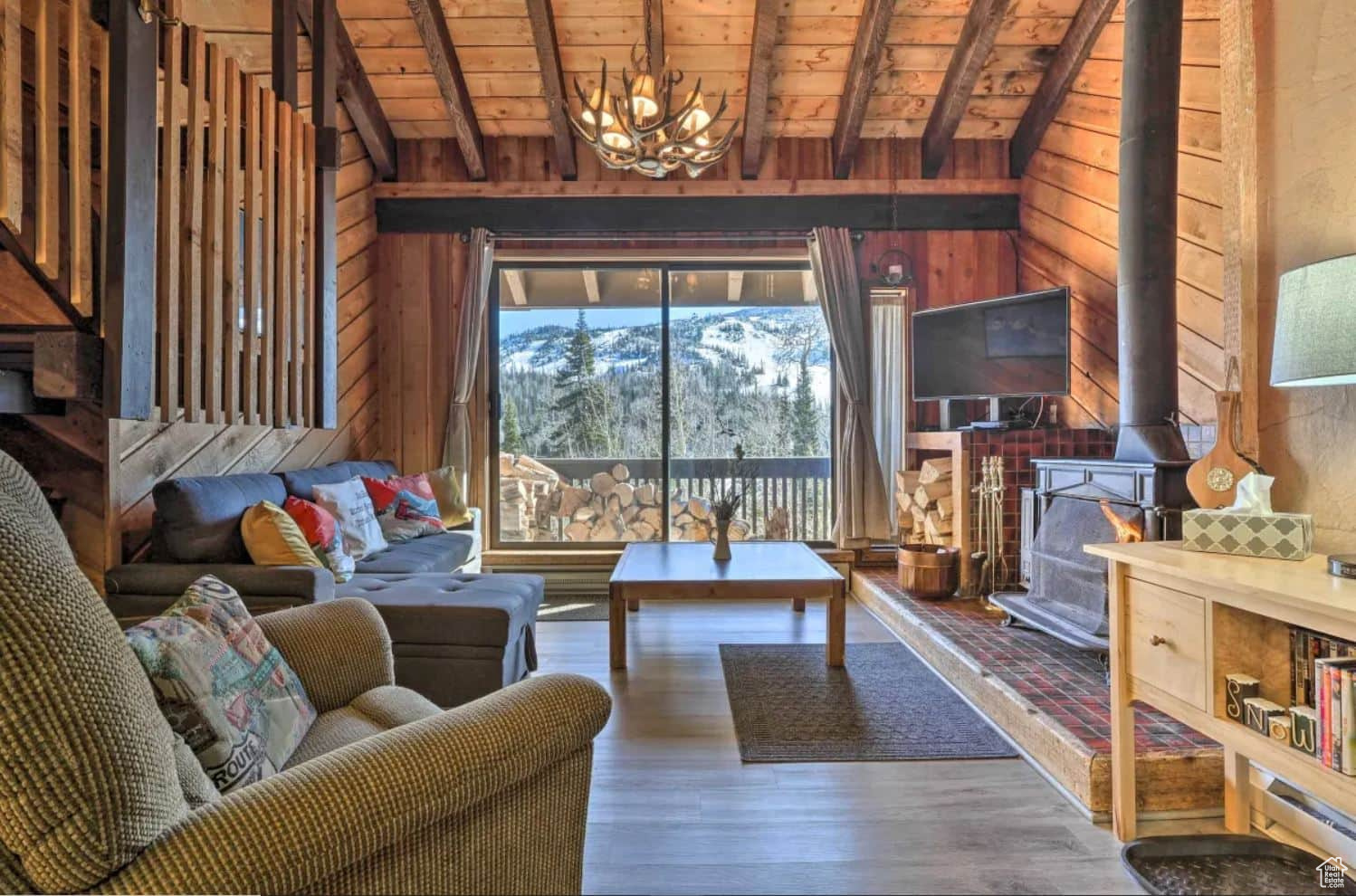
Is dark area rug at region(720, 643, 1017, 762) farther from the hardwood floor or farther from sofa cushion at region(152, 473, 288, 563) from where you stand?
sofa cushion at region(152, 473, 288, 563)

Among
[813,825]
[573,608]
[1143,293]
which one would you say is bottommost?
[813,825]

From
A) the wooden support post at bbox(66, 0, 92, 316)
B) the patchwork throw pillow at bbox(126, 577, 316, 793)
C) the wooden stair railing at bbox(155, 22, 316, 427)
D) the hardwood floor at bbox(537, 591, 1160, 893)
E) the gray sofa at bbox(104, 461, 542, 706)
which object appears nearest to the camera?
the patchwork throw pillow at bbox(126, 577, 316, 793)

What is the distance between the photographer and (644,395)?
5.29 metres

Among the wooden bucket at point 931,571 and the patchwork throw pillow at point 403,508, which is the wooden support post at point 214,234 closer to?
the patchwork throw pillow at point 403,508

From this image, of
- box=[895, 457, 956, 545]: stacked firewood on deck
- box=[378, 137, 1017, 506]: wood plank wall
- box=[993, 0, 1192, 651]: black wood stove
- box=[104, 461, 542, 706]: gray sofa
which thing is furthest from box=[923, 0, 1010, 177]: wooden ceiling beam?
box=[104, 461, 542, 706]: gray sofa

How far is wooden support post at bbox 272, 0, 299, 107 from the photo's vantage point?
11.4ft

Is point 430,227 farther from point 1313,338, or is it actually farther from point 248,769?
point 1313,338

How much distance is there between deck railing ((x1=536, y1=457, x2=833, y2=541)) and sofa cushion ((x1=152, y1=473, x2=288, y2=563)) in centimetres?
261

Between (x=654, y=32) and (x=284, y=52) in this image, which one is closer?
(x=284, y=52)

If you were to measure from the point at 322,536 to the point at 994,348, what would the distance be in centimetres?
369

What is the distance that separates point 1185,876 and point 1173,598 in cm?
66

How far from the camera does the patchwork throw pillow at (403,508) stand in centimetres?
409

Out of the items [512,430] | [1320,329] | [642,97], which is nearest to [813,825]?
[1320,329]

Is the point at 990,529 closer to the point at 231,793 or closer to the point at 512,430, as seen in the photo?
the point at 512,430
